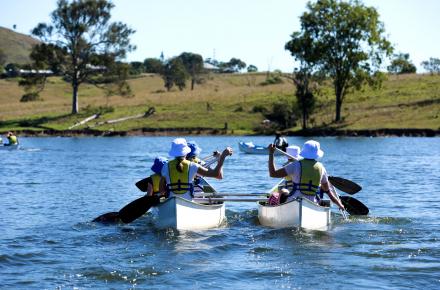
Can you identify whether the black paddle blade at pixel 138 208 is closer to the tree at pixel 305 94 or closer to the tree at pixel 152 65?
the tree at pixel 305 94

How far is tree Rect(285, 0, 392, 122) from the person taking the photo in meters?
81.8

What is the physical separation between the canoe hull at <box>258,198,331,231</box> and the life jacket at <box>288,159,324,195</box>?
0.41 metres

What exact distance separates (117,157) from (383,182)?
21.0 metres

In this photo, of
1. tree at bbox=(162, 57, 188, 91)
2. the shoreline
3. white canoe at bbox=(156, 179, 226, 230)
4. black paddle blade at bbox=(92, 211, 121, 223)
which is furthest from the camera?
tree at bbox=(162, 57, 188, 91)

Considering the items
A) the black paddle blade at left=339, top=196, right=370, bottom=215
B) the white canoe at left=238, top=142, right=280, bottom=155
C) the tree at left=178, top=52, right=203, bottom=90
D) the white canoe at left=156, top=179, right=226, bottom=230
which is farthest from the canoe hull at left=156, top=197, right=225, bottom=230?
the tree at left=178, top=52, right=203, bottom=90

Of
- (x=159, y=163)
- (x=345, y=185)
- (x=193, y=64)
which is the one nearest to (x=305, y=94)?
(x=345, y=185)

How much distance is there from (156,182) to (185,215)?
2.36 metres

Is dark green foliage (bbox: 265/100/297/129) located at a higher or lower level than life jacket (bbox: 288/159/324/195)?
higher

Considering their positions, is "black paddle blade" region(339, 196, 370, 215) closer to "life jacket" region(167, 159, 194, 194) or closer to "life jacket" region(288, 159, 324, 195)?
"life jacket" region(288, 159, 324, 195)

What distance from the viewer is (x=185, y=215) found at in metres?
19.2

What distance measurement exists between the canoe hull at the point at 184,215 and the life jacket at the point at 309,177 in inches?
91.8

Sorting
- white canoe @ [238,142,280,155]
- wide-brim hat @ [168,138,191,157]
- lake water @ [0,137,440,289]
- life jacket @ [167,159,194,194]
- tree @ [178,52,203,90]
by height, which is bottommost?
lake water @ [0,137,440,289]

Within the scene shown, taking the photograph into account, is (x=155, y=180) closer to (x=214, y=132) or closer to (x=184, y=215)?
(x=184, y=215)

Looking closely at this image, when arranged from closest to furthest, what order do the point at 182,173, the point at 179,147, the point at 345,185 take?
the point at 179,147 → the point at 182,173 → the point at 345,185
